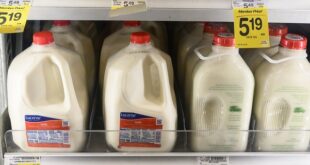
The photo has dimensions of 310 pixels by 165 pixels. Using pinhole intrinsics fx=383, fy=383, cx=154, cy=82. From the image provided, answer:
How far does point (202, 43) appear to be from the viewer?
139cm

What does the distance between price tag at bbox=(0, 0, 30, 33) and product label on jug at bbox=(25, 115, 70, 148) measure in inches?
10.6

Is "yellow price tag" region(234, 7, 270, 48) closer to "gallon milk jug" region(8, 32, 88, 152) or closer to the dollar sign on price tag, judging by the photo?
the dollar sign on price tag

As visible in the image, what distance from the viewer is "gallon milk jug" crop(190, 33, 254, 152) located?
1.14m

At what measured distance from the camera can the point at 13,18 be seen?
105 centimetres

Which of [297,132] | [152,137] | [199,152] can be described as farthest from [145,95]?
[297,132]

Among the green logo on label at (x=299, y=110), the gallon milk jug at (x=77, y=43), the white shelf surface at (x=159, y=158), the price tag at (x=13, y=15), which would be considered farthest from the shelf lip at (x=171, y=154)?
the price tag at (x=13, y=15)

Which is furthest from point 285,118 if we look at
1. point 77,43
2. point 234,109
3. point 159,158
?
point 77,43

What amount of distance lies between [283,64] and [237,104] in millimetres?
184

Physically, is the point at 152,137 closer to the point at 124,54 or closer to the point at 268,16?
the point at 124,54

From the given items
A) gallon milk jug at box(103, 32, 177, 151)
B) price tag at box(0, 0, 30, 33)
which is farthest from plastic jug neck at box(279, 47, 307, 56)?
price tag at box(0, 0, 30, 33)

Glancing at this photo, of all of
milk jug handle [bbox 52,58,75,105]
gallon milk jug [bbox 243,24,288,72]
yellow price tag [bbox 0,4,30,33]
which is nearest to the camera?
yellow price tag [bbox 0,4,30,33]

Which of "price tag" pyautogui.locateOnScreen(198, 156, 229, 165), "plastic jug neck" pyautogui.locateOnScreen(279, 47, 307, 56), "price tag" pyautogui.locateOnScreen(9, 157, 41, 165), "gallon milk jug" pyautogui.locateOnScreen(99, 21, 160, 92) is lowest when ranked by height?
"price tag" pyautogui.locateOnScreen(198, 156, 229, 165)

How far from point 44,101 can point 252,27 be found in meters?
0.65

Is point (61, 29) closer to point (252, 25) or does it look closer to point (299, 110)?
point (252, 25)
